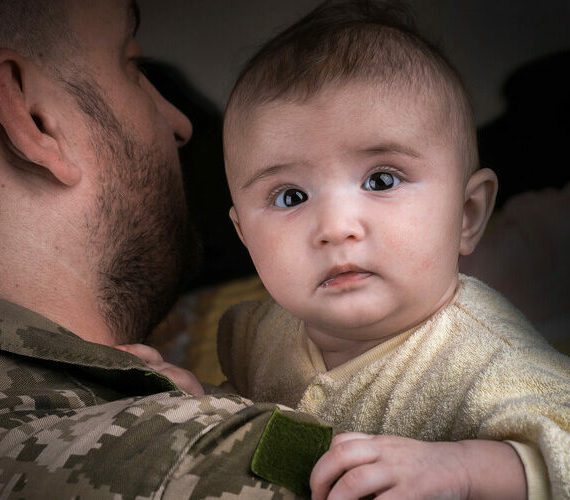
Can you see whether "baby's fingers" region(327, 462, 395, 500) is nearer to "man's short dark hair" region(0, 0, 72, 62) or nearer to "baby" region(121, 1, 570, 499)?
"baby" region(121, 1, 570, 499)

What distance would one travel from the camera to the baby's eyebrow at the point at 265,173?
53.8 inches

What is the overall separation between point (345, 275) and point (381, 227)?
85 millimetres

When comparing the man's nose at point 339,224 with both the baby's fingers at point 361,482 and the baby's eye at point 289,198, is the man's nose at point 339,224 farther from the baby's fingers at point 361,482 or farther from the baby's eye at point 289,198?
the baby's fingers at point 361,482

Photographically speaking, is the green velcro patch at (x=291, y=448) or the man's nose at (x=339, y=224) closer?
the green velcro patch at (x=291, y=448)

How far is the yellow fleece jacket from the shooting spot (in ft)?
3.74

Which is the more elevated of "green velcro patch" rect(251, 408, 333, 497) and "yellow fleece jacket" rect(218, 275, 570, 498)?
"green velcro patch" rect(251, 408, 333, 497)

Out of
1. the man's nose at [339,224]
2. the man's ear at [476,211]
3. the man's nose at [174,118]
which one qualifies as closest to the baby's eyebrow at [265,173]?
the man's nose at [339,224]

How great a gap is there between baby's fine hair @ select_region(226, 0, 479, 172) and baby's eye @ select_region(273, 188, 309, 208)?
13cm

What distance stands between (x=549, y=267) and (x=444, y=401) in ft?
2.40

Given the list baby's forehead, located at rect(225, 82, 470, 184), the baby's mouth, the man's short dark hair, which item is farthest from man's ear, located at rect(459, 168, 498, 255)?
the man's short dark hair

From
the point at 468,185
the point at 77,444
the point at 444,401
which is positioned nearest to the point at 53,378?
the point at 77,444

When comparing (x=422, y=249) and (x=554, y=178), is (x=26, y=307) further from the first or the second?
(x=554, y=178)

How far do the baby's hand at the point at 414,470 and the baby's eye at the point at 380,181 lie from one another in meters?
0.37

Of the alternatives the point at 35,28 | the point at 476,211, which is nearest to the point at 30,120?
the point at 35,28
